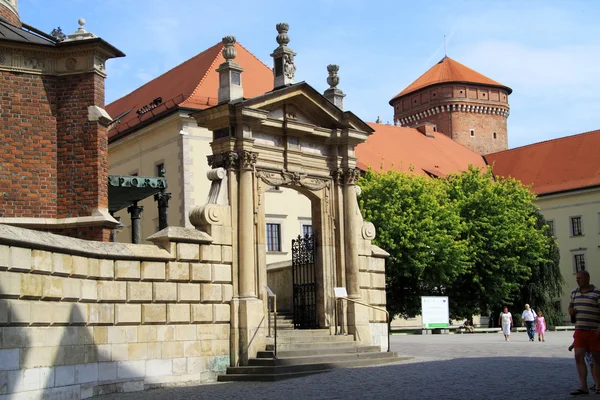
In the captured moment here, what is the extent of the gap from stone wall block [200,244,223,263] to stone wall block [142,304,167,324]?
1.53 m

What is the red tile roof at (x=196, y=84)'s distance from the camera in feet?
135

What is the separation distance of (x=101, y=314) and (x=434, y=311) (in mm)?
25065

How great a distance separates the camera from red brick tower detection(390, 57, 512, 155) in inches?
2911

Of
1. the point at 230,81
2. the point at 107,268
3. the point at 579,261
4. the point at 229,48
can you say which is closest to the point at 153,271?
the point at 107,268

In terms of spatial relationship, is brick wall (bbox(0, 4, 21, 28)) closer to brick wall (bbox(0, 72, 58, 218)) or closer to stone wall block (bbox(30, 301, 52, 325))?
brick wall (bbox(0, 72, 58, 218))

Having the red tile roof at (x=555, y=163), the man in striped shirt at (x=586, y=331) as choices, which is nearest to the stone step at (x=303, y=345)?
the man in striped shirt at (x=586, y=331)

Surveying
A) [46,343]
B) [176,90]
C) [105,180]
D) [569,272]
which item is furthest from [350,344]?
[569,272]

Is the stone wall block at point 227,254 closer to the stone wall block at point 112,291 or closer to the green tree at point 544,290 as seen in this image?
the stone wall block at point 112,291

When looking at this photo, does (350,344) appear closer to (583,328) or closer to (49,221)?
(49,221)

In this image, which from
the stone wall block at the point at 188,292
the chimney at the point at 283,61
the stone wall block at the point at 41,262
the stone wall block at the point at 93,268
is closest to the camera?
the stone wall block at the point at 41,262

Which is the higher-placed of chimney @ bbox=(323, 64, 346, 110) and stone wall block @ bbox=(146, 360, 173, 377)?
chimney @ bbox=(323, 64, 346, 110)

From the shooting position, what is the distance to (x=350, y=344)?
18.9m

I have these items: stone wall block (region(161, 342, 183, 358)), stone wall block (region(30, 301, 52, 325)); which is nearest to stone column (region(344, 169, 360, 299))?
stone wall block (region(161, 342, 183, 358))

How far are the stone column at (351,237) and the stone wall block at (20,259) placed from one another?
938 cm
